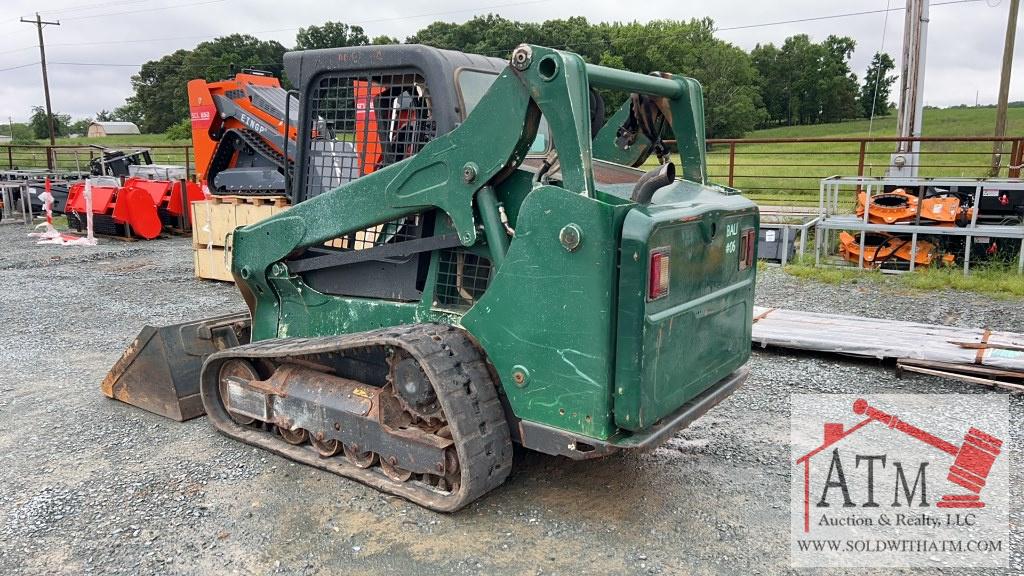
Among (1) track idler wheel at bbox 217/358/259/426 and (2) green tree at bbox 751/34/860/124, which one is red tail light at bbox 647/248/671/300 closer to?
(1) track idler wheel at bbox 217/358/259/426

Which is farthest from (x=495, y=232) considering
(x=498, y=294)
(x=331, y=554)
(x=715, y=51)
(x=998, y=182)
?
(x=715, y=51)

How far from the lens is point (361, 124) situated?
399 centimetres

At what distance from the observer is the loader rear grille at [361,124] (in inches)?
150

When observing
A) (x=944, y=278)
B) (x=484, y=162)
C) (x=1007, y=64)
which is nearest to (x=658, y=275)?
(x=484, y=162)

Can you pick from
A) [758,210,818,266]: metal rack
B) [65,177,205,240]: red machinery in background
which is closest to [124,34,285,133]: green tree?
[65,177,205,240]: red machinery in background

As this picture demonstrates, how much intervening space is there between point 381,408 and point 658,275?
4.87 feet

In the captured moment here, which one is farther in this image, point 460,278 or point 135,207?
point 135,207

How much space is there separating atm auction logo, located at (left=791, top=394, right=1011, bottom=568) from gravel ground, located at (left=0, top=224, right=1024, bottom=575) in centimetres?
10

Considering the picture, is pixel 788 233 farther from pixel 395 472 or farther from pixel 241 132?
pixel 395 472

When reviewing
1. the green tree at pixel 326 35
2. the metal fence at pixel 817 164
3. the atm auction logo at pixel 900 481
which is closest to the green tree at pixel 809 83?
the metal fence at pixel 817 164

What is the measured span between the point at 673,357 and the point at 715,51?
182 ft

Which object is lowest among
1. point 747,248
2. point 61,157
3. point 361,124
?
point 747,248

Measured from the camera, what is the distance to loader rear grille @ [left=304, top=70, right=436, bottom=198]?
3.81 metres

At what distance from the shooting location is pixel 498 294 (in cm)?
327
